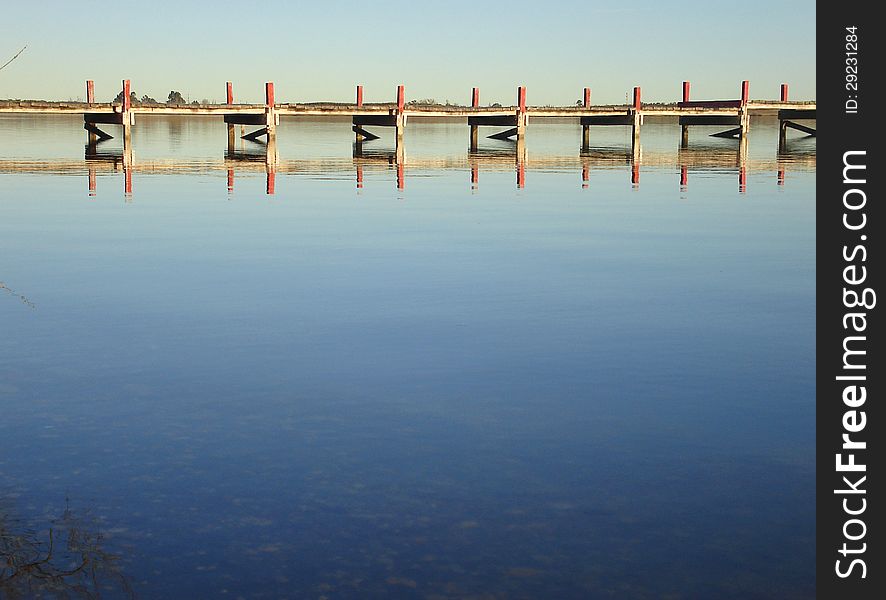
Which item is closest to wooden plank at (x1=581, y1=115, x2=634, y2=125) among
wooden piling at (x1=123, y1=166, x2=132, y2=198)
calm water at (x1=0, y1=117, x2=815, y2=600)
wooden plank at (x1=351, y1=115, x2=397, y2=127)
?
wooden plank at (x1=351, y1=115, x2=397, y2=127)

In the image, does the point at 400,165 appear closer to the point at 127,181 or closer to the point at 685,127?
the point at 127,181

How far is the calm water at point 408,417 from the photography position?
18.2 ft

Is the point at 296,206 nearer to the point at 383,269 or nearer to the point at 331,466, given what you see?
the point at 383,269

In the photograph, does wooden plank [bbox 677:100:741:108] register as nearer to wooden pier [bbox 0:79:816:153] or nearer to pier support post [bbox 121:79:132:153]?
wooden pier [bbox 0:79:816:153]

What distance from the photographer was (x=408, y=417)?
26.3 ft

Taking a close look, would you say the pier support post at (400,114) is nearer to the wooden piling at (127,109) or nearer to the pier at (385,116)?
the pier at (385,116)

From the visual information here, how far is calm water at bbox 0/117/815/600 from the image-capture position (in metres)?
5.54

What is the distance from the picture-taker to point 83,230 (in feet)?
66.3

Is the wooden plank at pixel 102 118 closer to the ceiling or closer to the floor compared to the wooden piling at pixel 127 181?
closer to the ceiling

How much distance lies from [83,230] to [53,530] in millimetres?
15308

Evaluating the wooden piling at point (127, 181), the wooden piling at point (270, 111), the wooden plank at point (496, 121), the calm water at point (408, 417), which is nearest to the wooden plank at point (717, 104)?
the wooden plank at point (496, 121)

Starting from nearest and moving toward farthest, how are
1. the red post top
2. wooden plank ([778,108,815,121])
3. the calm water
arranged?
1. the calm water
2. the red post top
3. wooden plank ([778,108,815,121])
